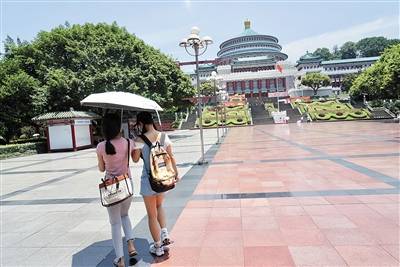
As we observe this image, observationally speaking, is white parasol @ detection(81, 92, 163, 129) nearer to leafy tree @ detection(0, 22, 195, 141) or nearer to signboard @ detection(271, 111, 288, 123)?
leafy tree @ detection(0, 22, 195, 141)

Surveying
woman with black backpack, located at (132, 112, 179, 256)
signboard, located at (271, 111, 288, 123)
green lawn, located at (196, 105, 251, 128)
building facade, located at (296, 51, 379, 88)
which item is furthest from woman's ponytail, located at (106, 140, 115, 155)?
building facade, located at (296, 51, 379, 88)

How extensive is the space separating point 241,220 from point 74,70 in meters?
23.1

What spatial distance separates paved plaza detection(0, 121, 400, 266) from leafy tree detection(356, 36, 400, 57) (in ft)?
360

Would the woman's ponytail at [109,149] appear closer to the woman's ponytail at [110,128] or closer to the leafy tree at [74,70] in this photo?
the woman's ponytail at [110,128]

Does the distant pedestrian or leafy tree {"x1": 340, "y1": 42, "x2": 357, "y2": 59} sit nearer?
the distant pedestrian

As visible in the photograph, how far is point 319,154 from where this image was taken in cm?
1232

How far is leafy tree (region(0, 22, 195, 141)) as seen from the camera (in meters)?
23.6

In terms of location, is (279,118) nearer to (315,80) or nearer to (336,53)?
(315,80)

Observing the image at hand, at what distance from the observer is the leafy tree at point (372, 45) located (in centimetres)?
10388

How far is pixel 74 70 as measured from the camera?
25.1m

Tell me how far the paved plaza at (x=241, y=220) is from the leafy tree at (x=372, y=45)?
360 ft

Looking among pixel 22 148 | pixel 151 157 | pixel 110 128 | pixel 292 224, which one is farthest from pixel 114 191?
pixel 22 148

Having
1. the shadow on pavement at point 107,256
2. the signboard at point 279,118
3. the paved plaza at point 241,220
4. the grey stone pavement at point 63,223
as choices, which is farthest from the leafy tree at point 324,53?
the shadow on pavement at point 107,256

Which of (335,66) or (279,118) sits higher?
(335,66)
